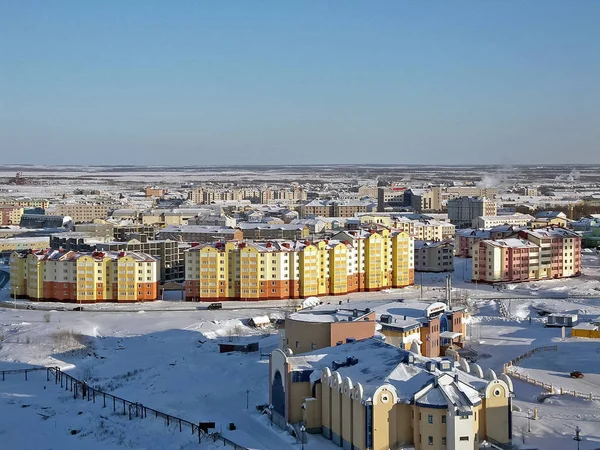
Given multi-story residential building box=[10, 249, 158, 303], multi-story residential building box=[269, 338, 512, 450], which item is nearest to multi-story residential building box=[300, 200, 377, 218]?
multi-story residential building box=[10, 249, 158, 303]

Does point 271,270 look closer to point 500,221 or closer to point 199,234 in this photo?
point 199,234

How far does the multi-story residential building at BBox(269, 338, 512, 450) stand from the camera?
34.2 ft

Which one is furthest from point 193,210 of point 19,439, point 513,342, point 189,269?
point 19,439

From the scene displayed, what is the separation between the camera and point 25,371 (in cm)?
1593

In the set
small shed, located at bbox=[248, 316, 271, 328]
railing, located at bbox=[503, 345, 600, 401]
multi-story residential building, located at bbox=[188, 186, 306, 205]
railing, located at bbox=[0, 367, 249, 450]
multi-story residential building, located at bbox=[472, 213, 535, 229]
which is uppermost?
multi-story residential building, located at bbox=[188, 186, 306, 205]

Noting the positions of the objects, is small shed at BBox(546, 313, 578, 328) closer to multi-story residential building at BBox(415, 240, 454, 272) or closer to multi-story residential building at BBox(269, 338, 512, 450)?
multi-story residential building at BBox(269, 338, 512, 450)

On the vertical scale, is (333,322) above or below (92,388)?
above

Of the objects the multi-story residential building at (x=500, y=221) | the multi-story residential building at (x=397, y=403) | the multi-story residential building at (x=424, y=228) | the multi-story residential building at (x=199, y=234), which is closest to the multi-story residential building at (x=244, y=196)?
the multi-story residential building at (x=500, y=221)

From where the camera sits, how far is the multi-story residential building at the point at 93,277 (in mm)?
23703

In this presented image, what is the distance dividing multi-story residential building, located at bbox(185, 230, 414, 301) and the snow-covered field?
0.75 metres

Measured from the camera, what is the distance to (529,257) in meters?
27.5

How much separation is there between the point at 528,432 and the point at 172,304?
536 inches

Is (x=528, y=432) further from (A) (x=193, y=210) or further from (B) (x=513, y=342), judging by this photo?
(A) (x=193, y=210)

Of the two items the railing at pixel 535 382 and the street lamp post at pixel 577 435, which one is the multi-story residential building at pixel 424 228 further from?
the street lamp post at pixel 577 435
